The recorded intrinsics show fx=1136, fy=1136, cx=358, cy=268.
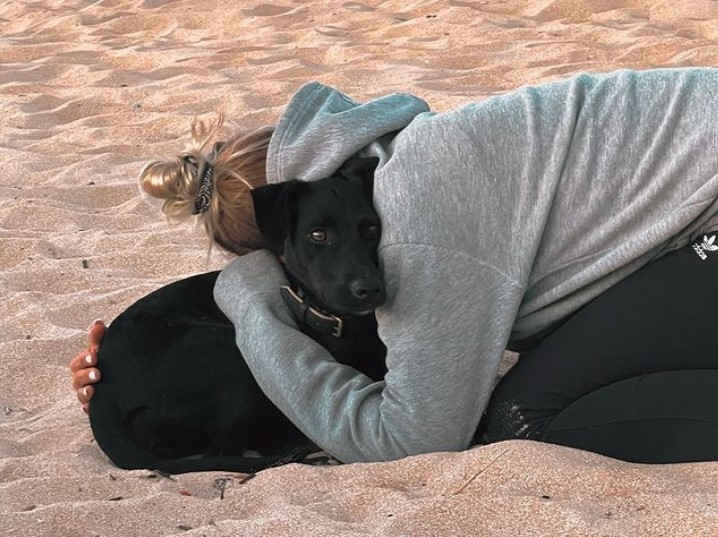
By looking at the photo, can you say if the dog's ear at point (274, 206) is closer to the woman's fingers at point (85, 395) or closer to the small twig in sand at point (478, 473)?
the woman's fingers at point (85, 395)

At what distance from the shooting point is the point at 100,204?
5332mm

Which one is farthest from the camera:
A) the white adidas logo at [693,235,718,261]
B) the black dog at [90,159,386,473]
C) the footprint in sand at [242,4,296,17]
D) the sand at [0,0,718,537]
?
the footprint in sand at [242,4,296,17]

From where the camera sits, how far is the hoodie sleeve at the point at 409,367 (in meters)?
2.73

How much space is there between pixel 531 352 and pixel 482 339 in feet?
0.93

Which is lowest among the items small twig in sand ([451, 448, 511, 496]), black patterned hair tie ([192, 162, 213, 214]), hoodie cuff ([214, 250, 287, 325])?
small twig in sand ([451, 448, 511, 496])

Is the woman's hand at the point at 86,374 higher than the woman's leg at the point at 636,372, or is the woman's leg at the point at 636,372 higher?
the woman's leg at the point at 636,372

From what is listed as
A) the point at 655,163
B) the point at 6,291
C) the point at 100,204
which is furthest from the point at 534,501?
the point at 100,204

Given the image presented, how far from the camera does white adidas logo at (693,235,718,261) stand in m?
2.81

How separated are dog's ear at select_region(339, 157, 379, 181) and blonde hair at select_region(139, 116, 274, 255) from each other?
13.1 inches

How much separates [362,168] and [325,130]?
145 mm

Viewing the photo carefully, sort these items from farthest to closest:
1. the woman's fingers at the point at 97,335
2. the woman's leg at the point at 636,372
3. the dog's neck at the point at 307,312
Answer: the woman's fingers at the point at 97,335 < the dog's neck at the point at 307,312 < the woman's leg at the point at 636,372

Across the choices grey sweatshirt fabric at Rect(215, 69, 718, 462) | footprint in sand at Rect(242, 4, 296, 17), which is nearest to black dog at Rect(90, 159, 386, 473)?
grey sweatshirt fabric at Rect(215, 69, 718, 462)

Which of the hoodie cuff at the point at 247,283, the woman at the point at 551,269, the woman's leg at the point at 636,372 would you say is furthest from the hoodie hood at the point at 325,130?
the woman's leg at the point at 636,372

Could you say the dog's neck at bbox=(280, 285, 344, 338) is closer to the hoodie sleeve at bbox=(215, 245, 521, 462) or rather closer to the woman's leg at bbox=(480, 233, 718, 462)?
the hoodie sleeve at bbox=(215, 245, 521, 462)
